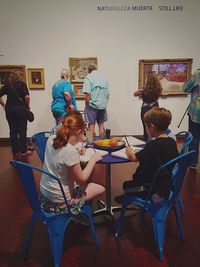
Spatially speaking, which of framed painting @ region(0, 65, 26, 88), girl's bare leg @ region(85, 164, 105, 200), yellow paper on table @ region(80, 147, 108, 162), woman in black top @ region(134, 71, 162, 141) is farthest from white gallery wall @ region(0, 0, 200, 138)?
yellow paper on table @ region(80, 147, 108, 162)

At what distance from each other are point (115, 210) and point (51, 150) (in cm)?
111

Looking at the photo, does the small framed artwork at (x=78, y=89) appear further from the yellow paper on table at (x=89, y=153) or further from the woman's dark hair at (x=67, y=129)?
the woman's dark hair at (x=67, y=129)

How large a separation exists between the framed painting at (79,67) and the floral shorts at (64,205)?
3554 mm

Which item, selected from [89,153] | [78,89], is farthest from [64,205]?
[78,89]

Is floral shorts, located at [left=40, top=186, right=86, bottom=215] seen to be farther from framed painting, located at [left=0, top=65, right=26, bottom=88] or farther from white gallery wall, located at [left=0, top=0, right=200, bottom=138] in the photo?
framed painting, located at [left=0, top=65, right=26, bottom=88]

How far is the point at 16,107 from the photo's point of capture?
398 cm

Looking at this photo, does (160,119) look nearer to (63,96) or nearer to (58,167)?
(58,167)

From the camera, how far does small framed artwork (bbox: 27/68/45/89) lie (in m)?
4.86

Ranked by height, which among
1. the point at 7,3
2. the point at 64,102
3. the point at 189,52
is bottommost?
the point at 64,102

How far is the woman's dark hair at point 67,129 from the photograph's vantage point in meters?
1.54

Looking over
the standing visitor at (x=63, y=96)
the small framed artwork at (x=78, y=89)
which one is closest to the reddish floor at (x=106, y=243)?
the standing visitor at (x=63, y=96)

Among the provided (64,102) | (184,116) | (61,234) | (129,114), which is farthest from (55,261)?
(184,116)

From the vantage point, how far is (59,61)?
190 inches

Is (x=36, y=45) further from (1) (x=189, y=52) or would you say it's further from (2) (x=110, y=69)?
(1) (x=189, y=52)
